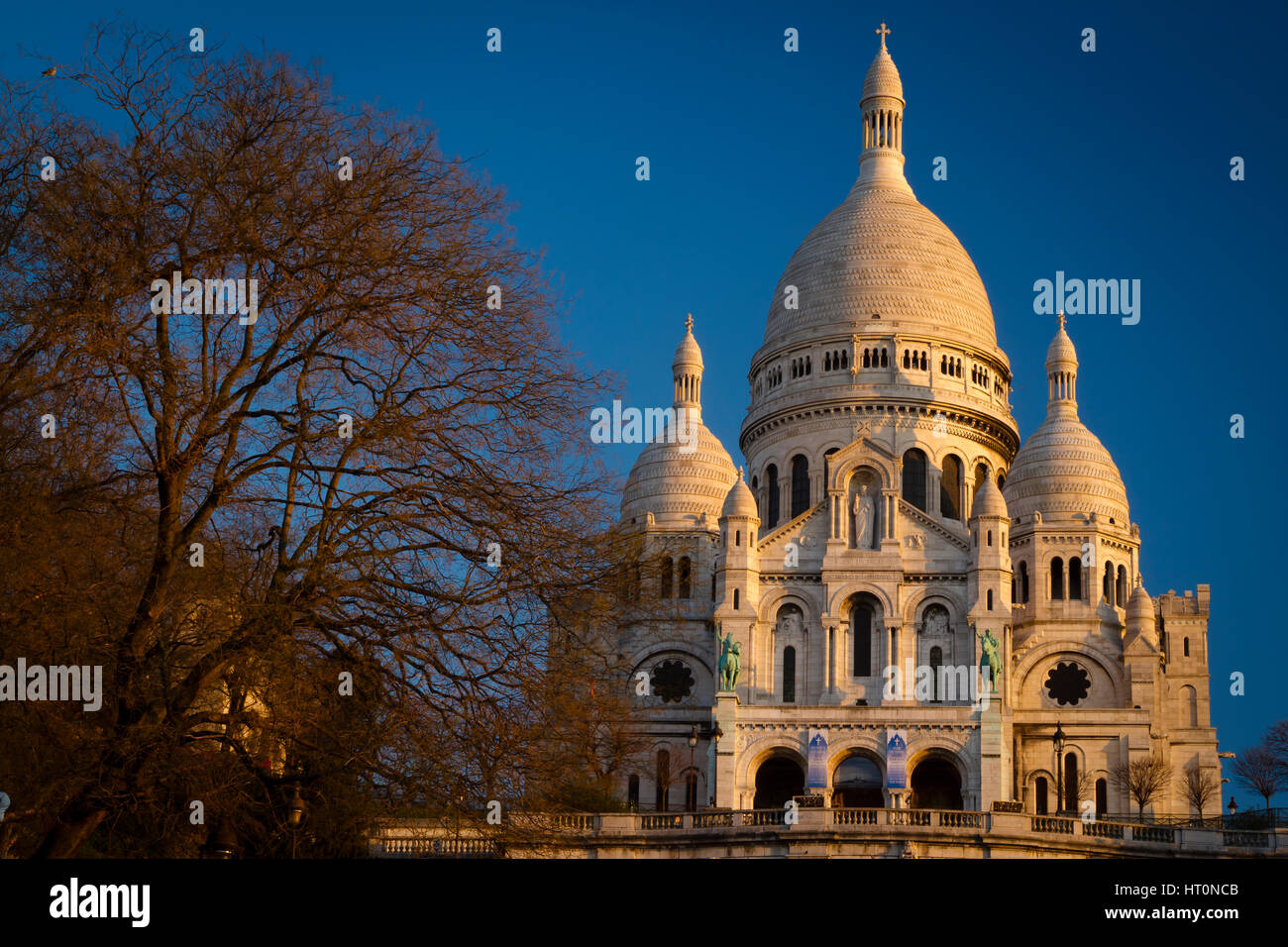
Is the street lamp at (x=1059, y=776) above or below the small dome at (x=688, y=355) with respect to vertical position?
below

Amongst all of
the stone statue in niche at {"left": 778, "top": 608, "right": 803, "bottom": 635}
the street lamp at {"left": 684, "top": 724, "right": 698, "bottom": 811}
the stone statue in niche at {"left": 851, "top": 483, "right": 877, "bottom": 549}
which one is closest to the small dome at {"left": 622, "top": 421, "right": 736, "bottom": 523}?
the stone statue in niche at {"left": 851, "top": 483, "right": 877, "bottom": 549}

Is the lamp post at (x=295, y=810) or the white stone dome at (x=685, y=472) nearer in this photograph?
the lamp post at (x=295, y=810)

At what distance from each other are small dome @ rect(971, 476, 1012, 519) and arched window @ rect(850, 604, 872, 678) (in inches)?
250

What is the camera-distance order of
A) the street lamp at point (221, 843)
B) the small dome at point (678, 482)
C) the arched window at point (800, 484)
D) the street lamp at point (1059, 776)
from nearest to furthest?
the street lamp at point (221, 843), the street lamp at point (1059, 776), the arched window at point (800, 484), the small dome at point (678, 482)

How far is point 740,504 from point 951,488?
46.5 feet

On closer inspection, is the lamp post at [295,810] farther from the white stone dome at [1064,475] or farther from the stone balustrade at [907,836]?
the white stone dome at [1064,475]

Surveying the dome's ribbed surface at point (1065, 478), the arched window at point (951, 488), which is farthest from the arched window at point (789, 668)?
the dome's ribbed surface at point (1065, 478)

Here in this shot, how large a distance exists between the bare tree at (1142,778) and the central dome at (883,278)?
24.7m

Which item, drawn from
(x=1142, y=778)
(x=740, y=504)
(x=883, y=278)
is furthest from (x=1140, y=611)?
→ (x=883, y=278)

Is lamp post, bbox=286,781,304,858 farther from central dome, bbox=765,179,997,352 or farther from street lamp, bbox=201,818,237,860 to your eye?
central dome, bbox=765,179,997,352

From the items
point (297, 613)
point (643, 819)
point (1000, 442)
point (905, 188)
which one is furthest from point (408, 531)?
point (905, 188)

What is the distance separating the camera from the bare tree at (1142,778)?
72375 millimetres

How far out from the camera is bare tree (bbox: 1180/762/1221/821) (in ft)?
251
